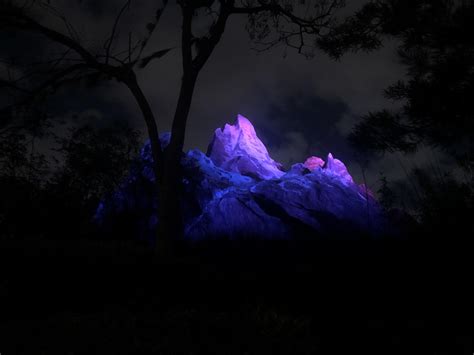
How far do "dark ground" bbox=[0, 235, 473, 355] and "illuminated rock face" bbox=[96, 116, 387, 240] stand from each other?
11.5 m

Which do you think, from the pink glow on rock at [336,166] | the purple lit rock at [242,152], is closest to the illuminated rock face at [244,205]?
the purple lit rock at [242,152]

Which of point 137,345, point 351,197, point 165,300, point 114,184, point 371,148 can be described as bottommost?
point 137,345

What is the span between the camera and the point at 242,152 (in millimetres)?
33312

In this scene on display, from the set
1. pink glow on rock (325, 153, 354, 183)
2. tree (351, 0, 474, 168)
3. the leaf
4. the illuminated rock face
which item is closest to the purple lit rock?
the illuminated rock face

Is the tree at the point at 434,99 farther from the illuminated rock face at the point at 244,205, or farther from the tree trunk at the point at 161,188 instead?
the illuminated rock face at the point at 244,205

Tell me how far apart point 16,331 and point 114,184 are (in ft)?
44.3

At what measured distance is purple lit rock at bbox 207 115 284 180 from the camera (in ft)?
105

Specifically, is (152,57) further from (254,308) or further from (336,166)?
(336,166)

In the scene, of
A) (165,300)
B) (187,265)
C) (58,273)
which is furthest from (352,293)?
(58,273)

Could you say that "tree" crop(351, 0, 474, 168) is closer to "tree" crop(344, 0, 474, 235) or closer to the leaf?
"tree" crop(344, 0, 474, 235)

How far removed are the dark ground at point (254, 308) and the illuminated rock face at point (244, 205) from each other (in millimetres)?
11516

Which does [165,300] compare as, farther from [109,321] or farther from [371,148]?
[371,148]

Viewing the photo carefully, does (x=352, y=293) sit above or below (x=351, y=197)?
below

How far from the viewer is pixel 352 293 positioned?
3621 mm
